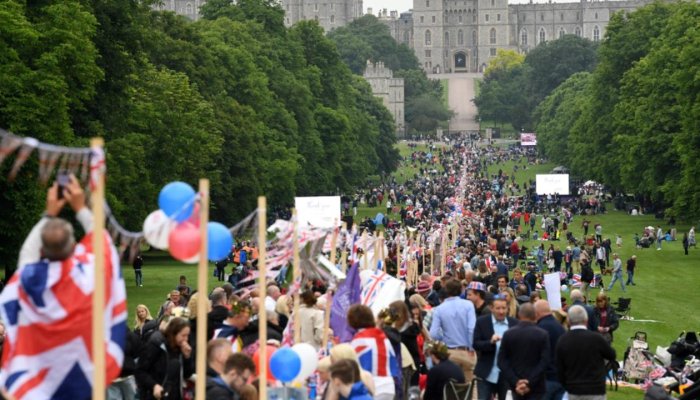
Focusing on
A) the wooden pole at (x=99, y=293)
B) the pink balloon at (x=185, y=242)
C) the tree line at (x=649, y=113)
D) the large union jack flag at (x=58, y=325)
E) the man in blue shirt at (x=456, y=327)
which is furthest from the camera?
the tree line at (x=649, y=113)

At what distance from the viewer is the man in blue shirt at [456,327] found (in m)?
17.7

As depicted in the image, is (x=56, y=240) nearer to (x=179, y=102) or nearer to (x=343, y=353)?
(x=343, y=353)

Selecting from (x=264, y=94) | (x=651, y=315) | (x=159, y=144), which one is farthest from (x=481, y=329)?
(x=264, y=94)

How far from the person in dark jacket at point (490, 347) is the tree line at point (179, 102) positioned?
19.6 metres

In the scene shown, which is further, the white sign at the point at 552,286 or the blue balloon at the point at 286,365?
the white sign at the point at 552,286

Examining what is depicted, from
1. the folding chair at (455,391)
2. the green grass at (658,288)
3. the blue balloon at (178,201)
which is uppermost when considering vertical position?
→ the blue balloon at (178,201)

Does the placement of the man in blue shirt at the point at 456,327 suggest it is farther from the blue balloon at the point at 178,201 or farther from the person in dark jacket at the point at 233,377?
the blue balloon at the point at 178,201

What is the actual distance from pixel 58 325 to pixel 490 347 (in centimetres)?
748

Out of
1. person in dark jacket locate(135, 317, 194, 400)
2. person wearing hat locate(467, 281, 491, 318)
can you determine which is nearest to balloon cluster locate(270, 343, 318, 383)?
person in dark jacket locate(135, 317, 194, 400)

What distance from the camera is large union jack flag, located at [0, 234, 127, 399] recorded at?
9.99 m

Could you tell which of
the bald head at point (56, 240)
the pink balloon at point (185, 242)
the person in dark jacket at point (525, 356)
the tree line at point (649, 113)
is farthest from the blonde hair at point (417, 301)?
the tree line at point (649, 113)

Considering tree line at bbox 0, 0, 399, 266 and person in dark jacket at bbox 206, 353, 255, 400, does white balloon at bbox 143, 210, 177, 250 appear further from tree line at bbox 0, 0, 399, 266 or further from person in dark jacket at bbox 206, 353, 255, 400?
tree line at bbox 0, 0, 399, 266

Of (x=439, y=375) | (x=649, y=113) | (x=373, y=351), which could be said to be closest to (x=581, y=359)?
(x=439, y=375)

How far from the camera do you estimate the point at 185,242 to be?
36.0 feet
